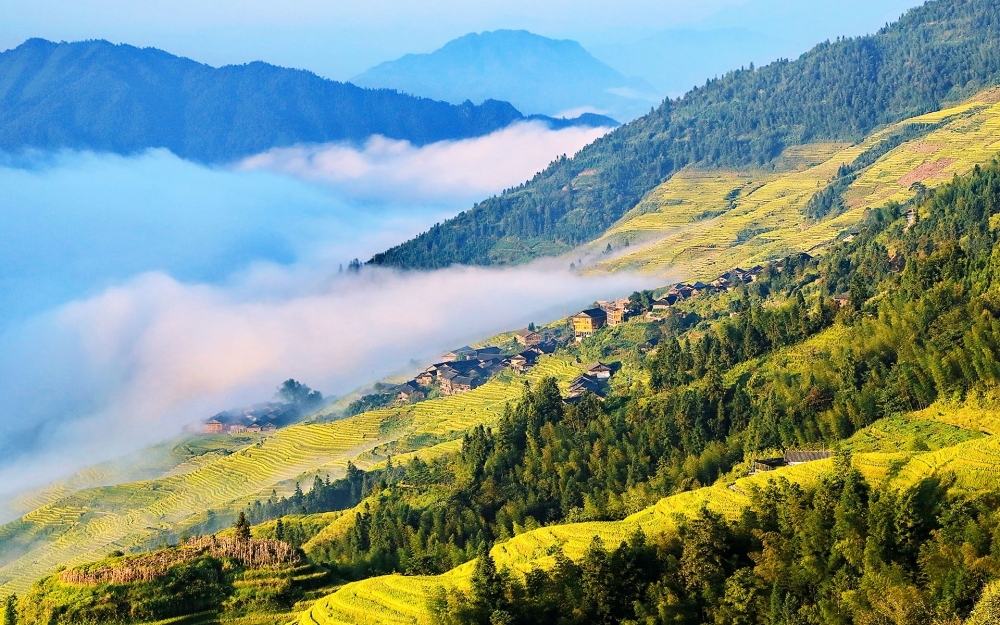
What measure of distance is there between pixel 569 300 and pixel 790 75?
2839 inches

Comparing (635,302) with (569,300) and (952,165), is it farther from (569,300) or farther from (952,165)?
(952,165)

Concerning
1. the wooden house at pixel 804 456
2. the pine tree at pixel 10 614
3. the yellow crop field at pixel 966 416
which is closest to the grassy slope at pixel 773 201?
the yellow crop field at pixel 966 416

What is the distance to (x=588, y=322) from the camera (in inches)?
3374

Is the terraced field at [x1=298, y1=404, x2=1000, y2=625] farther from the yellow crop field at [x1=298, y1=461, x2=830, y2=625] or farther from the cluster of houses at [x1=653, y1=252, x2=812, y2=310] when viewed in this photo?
the cluster of houses at [x1=653, y1=252, x2=812, y2=310]

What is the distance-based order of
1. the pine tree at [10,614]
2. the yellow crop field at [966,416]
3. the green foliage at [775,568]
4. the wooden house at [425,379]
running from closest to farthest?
the green foliage at [775,568]
the pine tree at [10,614]
the yellow crop field at [966,416]
the wooden house at [425,379]

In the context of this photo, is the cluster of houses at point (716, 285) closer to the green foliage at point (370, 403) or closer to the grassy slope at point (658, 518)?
the green foliage at point (370, 403)

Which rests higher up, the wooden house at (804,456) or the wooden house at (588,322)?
the wooden house at (588,322)

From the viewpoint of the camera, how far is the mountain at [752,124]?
14275cm

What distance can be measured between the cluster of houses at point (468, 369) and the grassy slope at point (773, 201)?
2024 cm

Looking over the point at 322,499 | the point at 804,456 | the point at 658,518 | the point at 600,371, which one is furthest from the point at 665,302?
the point at 658,518

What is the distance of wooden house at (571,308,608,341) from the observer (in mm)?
85312

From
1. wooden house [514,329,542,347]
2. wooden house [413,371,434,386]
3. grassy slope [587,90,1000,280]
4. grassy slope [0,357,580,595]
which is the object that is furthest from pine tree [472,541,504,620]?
grassy slope [587,90,1000,280]

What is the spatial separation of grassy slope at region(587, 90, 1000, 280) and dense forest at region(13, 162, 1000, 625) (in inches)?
1214

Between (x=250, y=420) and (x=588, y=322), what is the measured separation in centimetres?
2904
